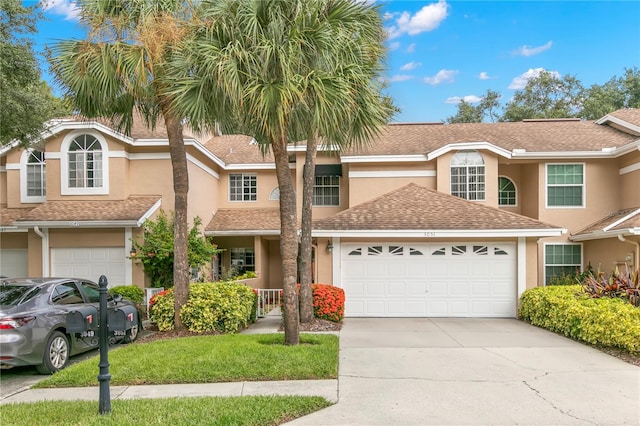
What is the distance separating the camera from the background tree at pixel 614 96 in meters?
31.2

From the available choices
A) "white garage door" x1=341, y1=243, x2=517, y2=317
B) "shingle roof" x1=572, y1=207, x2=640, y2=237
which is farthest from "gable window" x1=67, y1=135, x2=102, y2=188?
"shingle roof" x1=572, y1=207, x2=640, y2=237

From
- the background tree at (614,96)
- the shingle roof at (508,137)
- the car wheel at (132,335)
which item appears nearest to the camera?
the car wheel at (132,335)

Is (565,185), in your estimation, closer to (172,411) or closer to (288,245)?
(288,245)

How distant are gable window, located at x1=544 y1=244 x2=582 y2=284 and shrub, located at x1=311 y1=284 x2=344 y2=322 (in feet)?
28.5

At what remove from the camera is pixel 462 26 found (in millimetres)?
14227

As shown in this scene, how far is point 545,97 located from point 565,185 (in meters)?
22.2

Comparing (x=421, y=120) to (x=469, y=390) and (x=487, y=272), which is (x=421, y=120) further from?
(x=469, y=390)

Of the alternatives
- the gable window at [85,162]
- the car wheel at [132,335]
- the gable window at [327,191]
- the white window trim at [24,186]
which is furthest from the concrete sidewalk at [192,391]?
the gable window at [327,191]

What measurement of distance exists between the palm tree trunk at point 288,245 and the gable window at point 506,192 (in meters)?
11.6

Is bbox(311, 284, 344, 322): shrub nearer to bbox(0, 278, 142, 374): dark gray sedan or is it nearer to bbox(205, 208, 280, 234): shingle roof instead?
bbox(0, 278, 142, 374): dark gray sedan

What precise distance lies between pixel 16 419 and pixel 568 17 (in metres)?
16.9

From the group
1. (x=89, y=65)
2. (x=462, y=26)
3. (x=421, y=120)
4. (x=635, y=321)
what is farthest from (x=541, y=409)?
(x=421, y=120)

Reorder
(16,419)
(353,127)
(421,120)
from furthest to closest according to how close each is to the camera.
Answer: (421,120), (353,127), (16,419)

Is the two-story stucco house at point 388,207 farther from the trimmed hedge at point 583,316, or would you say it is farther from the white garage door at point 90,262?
the trimmed hedge at point 583,316
